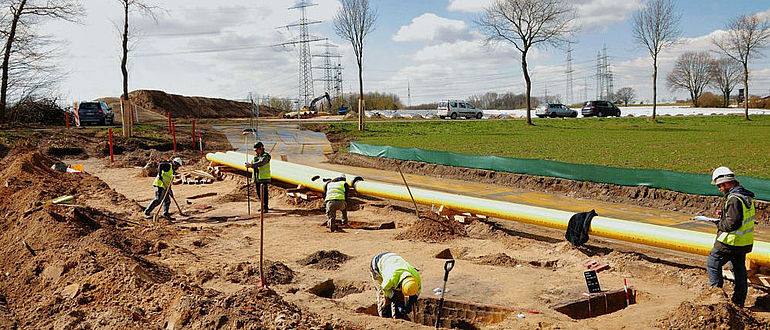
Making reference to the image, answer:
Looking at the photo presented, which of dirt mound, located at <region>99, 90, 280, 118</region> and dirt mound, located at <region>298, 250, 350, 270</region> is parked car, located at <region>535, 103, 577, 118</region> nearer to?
dirt mound, located at <region>99, 90, 280, 118</region>

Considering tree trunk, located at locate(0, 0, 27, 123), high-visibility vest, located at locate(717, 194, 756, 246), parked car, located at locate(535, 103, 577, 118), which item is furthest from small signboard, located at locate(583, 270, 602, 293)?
parked car, located at locate(535, 103, 577, 118)

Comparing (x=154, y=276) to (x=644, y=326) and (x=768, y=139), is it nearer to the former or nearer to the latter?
(x=644, y=326)

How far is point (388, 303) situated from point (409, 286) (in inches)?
30.8

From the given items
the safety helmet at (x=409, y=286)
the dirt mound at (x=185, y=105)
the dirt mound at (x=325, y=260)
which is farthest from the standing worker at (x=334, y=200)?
the dirt mound at (x=185, y=105)

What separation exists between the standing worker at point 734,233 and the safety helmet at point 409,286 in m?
3.86

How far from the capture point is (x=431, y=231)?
1165cm

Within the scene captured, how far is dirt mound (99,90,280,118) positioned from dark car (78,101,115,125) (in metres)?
17.0

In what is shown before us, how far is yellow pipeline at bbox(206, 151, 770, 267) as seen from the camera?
28.8 feet

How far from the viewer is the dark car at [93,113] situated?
118 ft

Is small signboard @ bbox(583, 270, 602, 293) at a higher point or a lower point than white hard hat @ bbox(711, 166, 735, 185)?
lower

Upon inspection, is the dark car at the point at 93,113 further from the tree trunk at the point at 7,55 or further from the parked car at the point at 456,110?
the parked car at the point at 456,110

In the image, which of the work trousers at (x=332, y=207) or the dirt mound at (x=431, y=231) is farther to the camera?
the work trousers at (x=332, y=207)

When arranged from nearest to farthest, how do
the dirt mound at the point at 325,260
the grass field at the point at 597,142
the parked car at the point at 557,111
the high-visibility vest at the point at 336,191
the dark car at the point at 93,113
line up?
the dirt mound at the point at 325,260 → the high-visibility vest at the point at 336,191 → the grass field at the point at 597,142 → the dark car at the point at 93,113 → the parked car at the point at 557,111

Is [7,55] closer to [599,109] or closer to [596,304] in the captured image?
[596,304]
